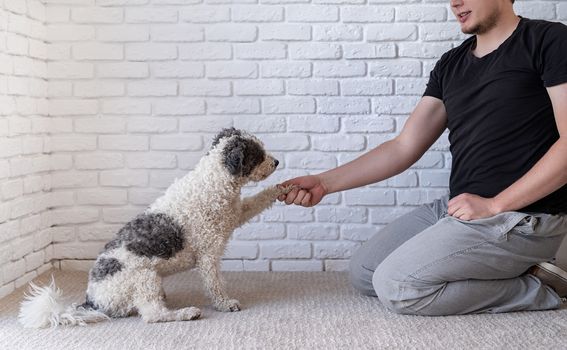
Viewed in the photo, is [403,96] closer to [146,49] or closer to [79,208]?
[146,49]

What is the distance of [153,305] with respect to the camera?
204cm

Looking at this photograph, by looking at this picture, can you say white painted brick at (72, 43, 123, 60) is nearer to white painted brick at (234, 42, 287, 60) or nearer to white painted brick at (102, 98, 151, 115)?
white painted brick at (102, 98, 151, 115)

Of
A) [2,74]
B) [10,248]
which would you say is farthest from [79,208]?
[2,74]

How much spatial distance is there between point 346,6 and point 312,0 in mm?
139

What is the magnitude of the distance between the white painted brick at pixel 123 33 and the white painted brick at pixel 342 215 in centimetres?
101

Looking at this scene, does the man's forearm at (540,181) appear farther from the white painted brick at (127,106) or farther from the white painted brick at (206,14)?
the white painted brick at (127,106)

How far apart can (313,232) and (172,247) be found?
87 cm

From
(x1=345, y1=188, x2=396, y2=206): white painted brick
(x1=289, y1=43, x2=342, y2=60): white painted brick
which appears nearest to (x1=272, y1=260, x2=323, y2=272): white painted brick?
(x1=345, y1=188, x2=396, y2=206): white painted brick

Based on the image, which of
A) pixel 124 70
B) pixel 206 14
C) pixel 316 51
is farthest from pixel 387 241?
pixel 124 70

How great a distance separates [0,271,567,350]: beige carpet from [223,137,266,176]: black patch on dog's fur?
459 mm

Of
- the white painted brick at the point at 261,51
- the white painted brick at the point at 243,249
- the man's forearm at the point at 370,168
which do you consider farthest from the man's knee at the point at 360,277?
the white painted brick at the point at 261,51

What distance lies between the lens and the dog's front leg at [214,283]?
2131mm

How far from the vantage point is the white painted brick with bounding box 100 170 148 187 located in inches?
110

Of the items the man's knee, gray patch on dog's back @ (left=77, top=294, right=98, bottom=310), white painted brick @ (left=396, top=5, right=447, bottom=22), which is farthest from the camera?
white painted brick @ (left=396, top=5, right=447, bottom=22)
